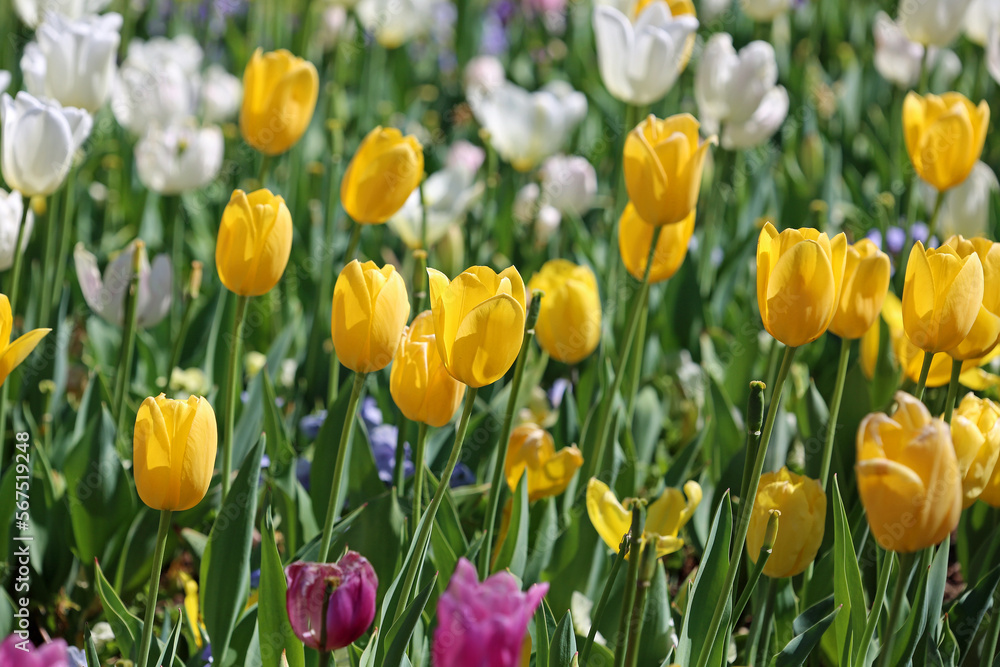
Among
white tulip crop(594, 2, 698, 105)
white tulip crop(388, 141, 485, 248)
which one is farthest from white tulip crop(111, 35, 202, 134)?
white tulip crop(594, 2, 698, 105)

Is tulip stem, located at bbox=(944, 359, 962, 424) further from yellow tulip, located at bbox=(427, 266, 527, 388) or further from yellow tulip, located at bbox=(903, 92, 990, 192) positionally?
→ yellow tulip, located at bbox=(903, 92, 990, 192)

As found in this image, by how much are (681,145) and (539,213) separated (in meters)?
1.45

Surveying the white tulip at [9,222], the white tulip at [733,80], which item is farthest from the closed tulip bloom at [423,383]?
the white tulip at [733,80]

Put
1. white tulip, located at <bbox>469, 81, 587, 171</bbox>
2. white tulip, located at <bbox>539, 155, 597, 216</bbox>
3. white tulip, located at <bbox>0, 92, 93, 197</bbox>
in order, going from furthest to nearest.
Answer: white tulip, located at <bbox>469, 81, 587, 171</bbox>, white tulip, located at <bbox>539, 155, 597, 216</bbox>, white tulip, located at <bbox>0, 92, 93, 197</bbox>

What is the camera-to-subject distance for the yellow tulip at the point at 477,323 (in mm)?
1030

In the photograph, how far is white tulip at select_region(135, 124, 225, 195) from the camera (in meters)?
2.43

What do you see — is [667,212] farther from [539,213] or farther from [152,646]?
[539,213]

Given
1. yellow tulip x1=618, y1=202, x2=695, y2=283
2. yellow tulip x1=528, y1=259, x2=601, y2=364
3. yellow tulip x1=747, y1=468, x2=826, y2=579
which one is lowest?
yellow tulip x1=747, y1=468, x2=826, y2=579

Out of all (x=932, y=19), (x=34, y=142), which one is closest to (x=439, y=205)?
(x=34, y=142)

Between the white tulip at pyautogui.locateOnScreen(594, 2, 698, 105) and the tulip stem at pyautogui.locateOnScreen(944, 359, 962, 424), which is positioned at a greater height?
the white tulip at pyautogui.locateOnScreen(594, 2, 698, 105)

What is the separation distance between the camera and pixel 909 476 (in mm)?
857

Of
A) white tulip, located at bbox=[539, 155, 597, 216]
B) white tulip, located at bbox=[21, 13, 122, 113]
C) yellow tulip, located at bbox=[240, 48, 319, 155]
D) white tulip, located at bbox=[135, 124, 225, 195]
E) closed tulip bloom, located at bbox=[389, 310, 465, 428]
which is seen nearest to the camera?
closed tulip bloom, located at bbox=[389, 310, 465, 428]

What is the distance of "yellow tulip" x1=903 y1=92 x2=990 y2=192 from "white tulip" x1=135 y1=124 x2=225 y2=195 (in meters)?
1.62

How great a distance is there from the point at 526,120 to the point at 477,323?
2.02 m
